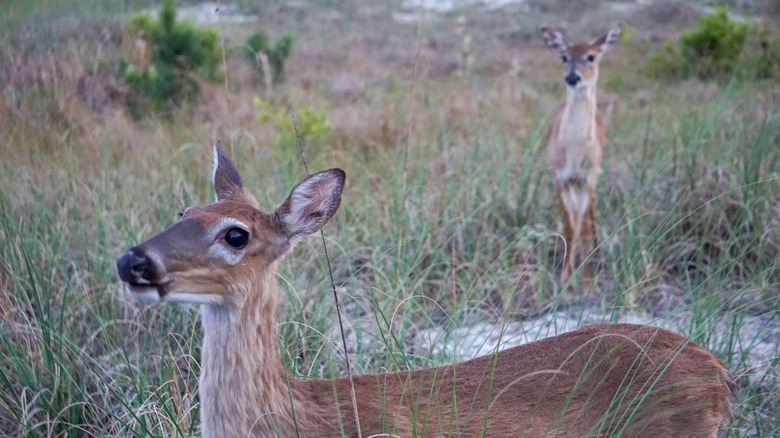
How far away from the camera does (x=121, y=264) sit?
204 cm

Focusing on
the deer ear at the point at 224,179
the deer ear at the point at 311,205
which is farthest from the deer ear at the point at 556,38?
the deer ear at the point at 311,205

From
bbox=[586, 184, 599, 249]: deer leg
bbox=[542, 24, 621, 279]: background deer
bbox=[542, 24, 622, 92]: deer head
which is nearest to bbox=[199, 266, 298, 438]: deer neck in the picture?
bbox=[542, 24, 621, 279]: background deer

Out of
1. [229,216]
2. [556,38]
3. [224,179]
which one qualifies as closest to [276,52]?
[556,38]

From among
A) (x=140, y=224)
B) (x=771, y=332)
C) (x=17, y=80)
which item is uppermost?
(x=17, y=80)

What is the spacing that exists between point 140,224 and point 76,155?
63.2 inches

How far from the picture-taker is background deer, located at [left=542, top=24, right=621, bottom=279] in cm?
567

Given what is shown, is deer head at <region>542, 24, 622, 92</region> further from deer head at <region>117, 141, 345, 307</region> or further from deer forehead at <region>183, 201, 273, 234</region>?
deer forehead at <region>183, 201, 273, 234</region>

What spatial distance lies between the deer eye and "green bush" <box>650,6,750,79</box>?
33.6ft

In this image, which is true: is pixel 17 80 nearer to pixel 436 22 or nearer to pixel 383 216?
pixel 383 216

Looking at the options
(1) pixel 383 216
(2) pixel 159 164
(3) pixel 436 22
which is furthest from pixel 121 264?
(3) pixel 436 22

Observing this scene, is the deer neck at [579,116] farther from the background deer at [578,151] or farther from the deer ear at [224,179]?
the deer ear at [224,179]

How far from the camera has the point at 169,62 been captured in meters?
8.86

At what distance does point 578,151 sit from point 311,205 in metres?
3.77

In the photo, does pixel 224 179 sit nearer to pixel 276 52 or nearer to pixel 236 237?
pixel 236 237
